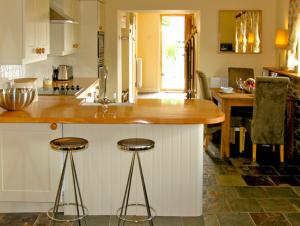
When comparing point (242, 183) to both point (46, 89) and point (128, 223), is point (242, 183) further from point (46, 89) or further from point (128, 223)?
point (46, 89)

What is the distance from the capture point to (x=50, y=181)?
3936 mm

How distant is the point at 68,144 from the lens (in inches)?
136

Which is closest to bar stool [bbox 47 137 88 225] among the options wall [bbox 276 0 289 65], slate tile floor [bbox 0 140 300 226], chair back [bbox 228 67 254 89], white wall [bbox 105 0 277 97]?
slate tile floor [bbox 0 140 300 226]

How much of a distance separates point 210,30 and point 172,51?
16.8 feet

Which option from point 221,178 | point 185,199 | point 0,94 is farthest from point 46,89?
point 185,199

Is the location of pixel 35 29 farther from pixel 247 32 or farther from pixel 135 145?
pixel 247 32

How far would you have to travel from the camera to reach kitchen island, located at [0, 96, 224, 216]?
389cm

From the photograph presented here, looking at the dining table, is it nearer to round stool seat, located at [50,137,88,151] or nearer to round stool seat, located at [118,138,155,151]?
round stool seat, located at [118,138,155,151]

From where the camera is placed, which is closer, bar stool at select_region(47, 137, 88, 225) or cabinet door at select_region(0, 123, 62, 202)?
bar stool at select_region(47, 137, 88, 225)

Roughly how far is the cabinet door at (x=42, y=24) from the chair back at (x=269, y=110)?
8.09 ft

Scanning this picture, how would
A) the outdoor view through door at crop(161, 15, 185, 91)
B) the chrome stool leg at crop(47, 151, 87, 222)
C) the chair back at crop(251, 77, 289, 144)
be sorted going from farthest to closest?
the outdoor view through door at crop(161, 15, 185, 91) → the chair back at crop(251, 77, 289, 144) → the chrome stool leg at crop(47, 151, 87, 222)

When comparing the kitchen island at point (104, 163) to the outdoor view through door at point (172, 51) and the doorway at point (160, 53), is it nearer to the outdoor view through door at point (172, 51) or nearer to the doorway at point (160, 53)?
the doorway at point (160, 53)

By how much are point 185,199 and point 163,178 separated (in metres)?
0.25

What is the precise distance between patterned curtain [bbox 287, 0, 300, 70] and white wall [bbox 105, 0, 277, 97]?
3.11 ft
